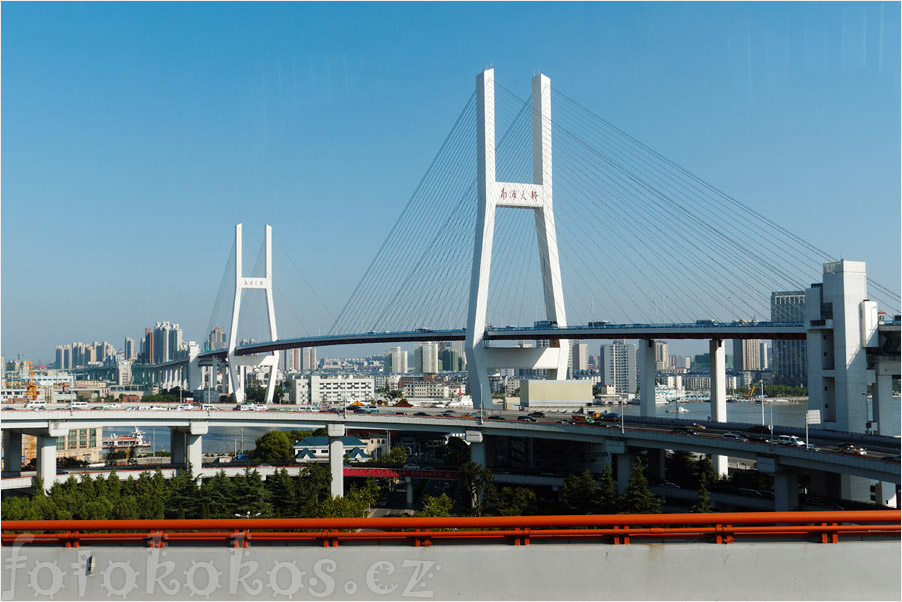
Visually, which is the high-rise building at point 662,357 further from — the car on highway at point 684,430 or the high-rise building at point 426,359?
the car on highway at point 684,430

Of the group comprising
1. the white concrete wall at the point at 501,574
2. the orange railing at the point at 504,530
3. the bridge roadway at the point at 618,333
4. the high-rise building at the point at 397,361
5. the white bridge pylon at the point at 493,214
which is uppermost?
the white bridge pylon at the point at 493,214

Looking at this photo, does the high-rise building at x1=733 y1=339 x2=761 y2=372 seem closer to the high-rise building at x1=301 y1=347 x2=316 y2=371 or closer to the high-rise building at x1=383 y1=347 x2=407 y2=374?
the high-rise building at x1=383 y1=347 x2=407 y2=374

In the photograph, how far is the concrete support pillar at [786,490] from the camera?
49.4ft

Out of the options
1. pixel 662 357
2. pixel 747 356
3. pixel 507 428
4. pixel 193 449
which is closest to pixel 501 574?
pixel 507 428

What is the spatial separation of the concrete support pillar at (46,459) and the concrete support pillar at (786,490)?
16.7 meters

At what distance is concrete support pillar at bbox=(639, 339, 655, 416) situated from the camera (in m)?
23.8

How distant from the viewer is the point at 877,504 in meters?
15.2

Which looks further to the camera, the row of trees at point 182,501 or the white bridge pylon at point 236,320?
the white bridge pylon at point 236,320

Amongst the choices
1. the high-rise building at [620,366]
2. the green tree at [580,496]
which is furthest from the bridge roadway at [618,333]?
the high-rise building at [620,366]

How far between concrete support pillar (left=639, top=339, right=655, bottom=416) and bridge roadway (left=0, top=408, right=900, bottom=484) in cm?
168

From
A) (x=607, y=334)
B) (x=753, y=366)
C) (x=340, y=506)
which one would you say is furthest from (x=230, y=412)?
(x=753, y=366)

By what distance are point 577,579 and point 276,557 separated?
1193 millimetres

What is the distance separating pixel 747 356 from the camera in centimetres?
10031

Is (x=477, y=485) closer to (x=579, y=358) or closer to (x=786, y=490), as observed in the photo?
(x=786, y=490)
